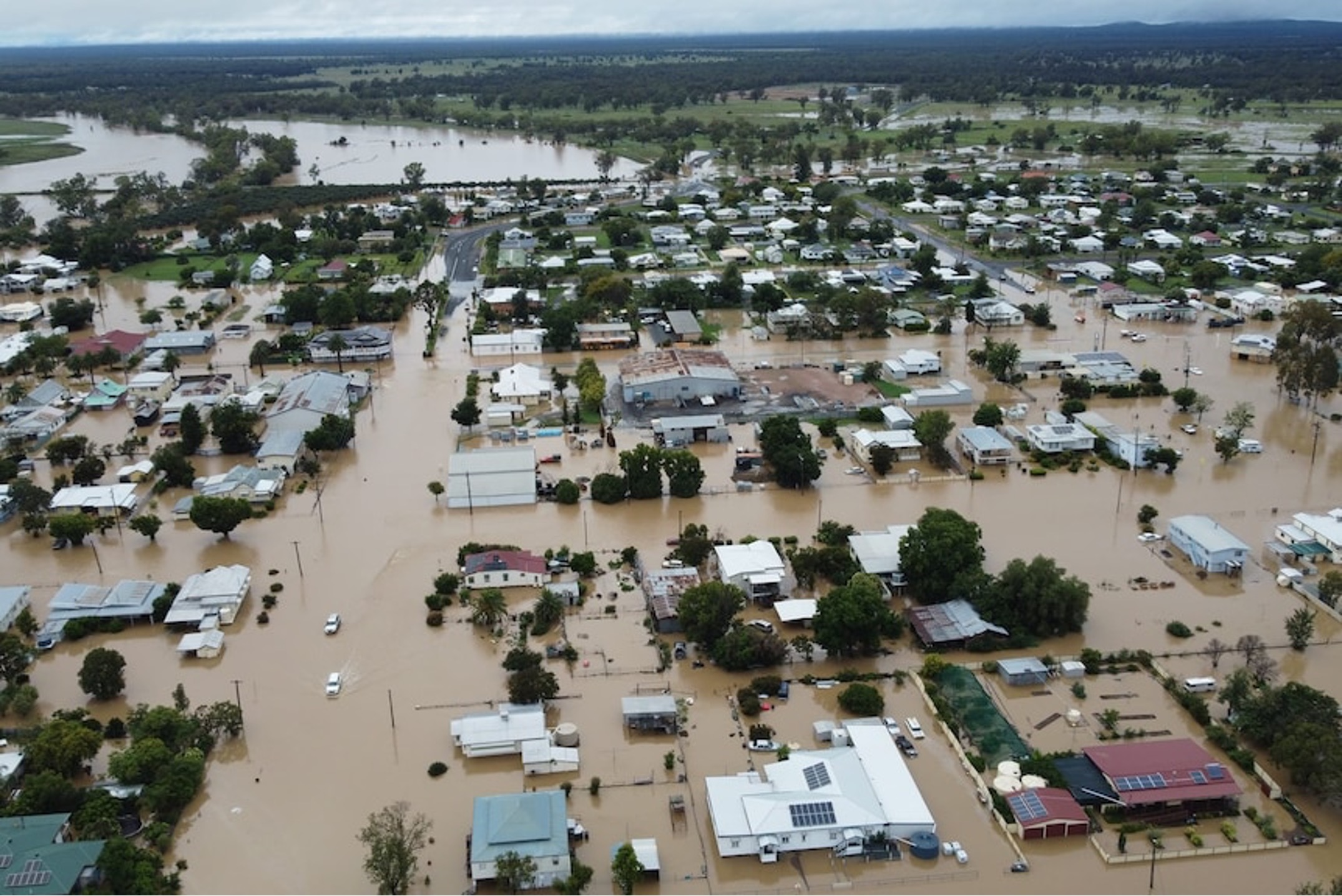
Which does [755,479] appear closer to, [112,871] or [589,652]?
[589,652]

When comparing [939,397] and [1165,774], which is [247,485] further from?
[1165,774]

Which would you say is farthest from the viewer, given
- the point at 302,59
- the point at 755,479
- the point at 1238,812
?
the point at 302,59

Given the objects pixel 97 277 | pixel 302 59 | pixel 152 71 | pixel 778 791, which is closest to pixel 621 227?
pixel 97 277

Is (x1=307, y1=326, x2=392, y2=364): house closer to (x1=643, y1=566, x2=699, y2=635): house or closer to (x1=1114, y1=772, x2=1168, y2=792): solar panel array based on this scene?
(x1=643, y1=566, x2=699, y2=635): house

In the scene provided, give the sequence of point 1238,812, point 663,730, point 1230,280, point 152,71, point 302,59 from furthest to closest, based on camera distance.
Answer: point 302,59, point 152,71, point 1230,280, point 663,730, point 1238,812

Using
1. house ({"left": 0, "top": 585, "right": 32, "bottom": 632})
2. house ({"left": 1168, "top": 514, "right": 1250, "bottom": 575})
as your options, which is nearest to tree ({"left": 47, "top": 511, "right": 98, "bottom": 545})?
house ({"left": 0, "top": 585, "right": 32, "bottom": 632})

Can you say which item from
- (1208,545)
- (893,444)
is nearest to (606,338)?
(893,444)

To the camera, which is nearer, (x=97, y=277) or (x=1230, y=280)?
(x=1230, y=280)
